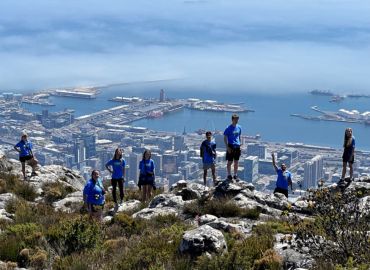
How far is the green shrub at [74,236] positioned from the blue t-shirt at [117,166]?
388cm

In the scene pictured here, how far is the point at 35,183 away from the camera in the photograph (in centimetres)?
1566

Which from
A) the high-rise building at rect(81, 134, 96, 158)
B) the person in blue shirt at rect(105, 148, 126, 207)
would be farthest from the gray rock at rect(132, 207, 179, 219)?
the high-rise building at rect(81, 134, 96, 158)

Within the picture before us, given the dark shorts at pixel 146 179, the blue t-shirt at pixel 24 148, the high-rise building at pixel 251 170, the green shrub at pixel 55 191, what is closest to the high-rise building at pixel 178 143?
the high-rise building at pixel 251 170

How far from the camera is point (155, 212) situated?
11.3 meters

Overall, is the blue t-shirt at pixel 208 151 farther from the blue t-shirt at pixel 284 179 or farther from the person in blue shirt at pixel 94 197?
the person in blue shirt at pixel 94 197

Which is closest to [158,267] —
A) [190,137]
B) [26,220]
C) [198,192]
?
[26,220]

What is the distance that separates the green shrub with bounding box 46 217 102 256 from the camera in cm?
861

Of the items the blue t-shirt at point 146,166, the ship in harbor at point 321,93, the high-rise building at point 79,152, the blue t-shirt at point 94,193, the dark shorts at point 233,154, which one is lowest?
the high-rise building at point 79,152

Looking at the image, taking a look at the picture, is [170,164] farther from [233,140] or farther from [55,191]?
[233,140]

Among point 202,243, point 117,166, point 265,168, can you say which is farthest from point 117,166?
point 265,168

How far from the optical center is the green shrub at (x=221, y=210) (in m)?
11.3

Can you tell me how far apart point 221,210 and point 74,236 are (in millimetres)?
3614

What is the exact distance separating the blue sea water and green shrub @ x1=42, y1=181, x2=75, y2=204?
57651mm

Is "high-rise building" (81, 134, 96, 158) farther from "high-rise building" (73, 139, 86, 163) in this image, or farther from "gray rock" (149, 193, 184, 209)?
"gray rock" (149, 193, 184, 209)
